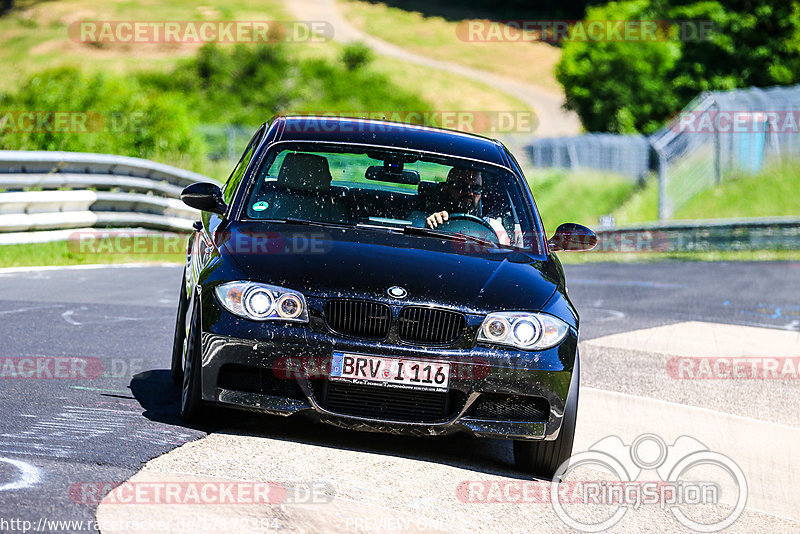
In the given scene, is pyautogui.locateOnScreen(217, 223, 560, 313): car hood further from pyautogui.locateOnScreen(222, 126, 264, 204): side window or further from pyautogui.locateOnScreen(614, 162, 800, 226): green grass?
pyautogui.locateOnScreen(614, 162, 800, 226): green grass

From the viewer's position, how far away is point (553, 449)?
20.6 ft

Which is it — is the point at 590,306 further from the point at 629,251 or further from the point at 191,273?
the point at 629,251

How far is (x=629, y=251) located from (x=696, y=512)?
24.1 metres

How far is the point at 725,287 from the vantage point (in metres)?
18.2

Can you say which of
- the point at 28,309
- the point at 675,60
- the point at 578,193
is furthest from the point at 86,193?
the point at 675,60

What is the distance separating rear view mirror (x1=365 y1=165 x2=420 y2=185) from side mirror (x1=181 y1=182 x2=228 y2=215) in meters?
0.82

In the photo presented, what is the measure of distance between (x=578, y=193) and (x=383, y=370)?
45.7 meters

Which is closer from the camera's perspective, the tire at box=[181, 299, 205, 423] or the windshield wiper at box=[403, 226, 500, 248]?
the tire at box=[181, 299, 205, 423]

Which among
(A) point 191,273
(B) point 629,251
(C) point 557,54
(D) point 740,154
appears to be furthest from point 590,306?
(C) point 557,54

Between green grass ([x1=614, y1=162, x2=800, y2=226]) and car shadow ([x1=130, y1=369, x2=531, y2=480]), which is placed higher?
green grass ([x1=614, y1=162, x2=800, y2=226])

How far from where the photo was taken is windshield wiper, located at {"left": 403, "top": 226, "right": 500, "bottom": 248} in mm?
6961

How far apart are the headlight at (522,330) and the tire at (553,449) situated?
222mm

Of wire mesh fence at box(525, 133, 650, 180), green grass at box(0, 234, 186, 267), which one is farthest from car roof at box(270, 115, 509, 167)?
wire mesh fence at box(525, 133, 650, 180)

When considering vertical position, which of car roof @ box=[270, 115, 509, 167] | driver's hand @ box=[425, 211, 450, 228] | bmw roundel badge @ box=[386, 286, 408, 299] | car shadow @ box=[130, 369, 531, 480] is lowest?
car shadow @ box=[130, 369, 531, 480]
